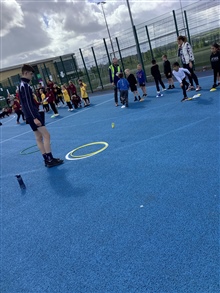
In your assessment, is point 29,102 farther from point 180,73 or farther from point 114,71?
point 114,71

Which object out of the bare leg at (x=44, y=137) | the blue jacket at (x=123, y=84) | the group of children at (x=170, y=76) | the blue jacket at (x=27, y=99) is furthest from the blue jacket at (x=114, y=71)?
the blue jacket at (x=27, y=99)

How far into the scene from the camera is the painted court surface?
8.47ft

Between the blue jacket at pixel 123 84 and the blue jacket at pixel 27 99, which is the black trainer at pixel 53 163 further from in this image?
the blue jacket at pixel 123 84

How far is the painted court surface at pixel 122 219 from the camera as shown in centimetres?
258

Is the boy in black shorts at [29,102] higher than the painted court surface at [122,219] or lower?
higher

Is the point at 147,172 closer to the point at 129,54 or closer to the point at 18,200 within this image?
the point at 18,200

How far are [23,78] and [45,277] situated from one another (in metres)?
4.19

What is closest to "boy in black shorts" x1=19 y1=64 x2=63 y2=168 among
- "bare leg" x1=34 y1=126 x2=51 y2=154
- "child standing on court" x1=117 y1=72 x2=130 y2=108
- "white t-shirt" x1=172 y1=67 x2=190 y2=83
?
"bare leg" x1=34 y1=126 x2=51 y2=154

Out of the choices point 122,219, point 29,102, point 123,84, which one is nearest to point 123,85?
point 123,84

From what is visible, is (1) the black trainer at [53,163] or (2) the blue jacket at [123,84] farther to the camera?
(2) the blue jacket at [123,84]

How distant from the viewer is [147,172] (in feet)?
15.6

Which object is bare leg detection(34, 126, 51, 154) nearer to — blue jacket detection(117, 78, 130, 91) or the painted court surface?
the painted court surface

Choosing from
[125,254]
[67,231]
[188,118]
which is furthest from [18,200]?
[188,118]

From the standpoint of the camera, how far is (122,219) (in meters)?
3.52
